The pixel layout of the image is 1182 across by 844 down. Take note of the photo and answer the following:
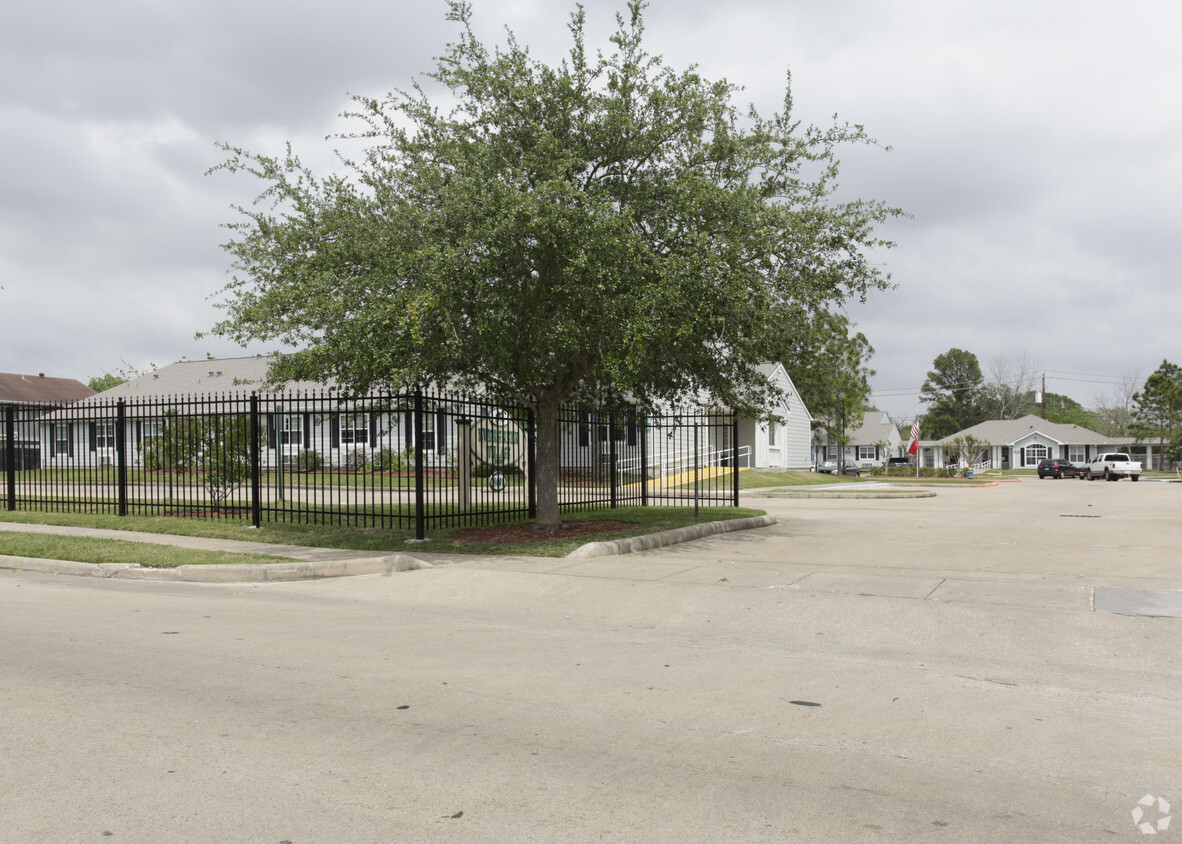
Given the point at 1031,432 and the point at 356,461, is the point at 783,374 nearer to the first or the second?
the point at 356,461

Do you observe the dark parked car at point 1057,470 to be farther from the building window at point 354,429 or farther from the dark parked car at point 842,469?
the building window at point 354,429

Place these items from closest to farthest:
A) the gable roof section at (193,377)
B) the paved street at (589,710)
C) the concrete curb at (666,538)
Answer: the paved street at (589,710) → the concrete curb at (666,538) → the gable roof section at (193,377)

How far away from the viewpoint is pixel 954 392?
4311 inches

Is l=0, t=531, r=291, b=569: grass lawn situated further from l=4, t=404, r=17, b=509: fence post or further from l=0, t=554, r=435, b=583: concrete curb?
l=4, t=404, r=17, b=509: fence post

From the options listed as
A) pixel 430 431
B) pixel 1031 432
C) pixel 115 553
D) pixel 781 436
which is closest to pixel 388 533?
pixel 115 553

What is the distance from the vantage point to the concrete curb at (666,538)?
1343 cm

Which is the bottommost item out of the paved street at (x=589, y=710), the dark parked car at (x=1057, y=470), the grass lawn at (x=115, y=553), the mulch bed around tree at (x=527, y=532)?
the dark parked car at (x=1057, y=470)

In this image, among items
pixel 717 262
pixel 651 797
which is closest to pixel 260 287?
pixel 717 262

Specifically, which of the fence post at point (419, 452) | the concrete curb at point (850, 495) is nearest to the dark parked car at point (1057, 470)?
the concrete curb at point (850, 495)

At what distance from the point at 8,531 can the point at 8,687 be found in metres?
11.5

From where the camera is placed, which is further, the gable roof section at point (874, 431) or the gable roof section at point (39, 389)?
the gable roof section at point (874, 431)

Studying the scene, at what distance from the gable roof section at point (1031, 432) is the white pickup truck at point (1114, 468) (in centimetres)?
2051

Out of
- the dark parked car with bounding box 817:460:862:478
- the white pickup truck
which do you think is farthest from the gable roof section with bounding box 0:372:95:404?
the white pickup truck

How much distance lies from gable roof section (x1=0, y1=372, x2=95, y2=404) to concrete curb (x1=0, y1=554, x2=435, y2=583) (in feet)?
207
